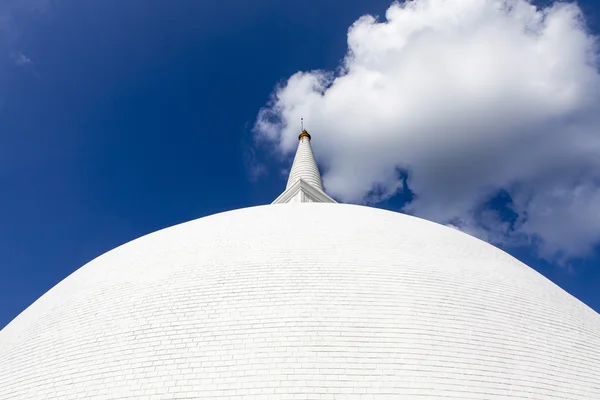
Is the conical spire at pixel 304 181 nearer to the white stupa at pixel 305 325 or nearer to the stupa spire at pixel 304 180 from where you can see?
the stupa spire at pixel 304 180

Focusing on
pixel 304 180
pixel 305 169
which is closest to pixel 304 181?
pixel 304 180

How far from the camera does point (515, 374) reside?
6957 mm

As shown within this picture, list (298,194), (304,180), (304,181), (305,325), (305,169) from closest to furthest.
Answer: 1. (305,325)
2. (298,194)
3. (304,181)
4. (304,180)
5. (305,169)

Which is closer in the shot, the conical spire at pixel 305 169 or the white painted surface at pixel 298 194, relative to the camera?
the white painted surface at pixel 298 194

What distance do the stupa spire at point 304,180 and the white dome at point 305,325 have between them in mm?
7926

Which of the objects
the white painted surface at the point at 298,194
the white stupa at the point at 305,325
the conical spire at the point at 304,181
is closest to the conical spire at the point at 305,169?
the conical spire at the point at 304,181

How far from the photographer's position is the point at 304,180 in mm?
20344

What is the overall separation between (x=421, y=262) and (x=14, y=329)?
11527 mm

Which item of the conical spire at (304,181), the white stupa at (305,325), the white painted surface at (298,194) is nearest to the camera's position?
the white stupa at (305,325)

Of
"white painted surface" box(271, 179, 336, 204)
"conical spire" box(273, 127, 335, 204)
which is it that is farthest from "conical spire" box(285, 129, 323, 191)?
"white painted surface" box(271, 179, 336, 204)

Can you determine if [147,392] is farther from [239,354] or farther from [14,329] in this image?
[14,329]

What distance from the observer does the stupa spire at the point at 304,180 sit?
741 inches

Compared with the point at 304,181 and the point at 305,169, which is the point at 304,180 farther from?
the point at 305,169

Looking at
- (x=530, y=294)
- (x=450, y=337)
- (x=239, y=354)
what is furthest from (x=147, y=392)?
(x=530, y=294)
